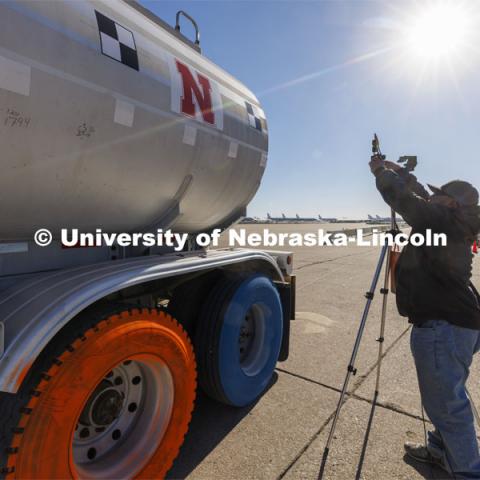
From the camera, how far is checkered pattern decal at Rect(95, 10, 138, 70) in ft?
6.51

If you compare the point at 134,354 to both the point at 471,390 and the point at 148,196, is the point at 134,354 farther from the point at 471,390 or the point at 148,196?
the point at 471,390

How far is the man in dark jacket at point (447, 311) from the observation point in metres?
2.14

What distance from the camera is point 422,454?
2.45 metres

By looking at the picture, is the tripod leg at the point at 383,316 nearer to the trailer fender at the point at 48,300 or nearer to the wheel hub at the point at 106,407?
the trailer fender at the point at 48,300

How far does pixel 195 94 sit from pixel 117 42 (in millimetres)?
714

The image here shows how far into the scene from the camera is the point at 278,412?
302 centimetres

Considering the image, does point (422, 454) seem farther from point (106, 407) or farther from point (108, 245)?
point (108, 245)

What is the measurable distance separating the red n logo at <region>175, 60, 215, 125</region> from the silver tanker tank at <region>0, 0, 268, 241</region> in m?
0.01

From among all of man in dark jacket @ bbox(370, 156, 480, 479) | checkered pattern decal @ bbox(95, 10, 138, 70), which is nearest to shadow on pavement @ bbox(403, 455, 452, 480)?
man in dark jacket @ bbox(370, 156, 480, 479)

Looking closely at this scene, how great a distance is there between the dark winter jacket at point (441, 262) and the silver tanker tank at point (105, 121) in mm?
1529

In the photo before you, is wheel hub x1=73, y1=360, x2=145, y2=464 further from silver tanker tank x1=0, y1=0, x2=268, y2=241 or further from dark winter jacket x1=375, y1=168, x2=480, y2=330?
dark winter jacket x1=375, y1=168, x2=480, y2=330
